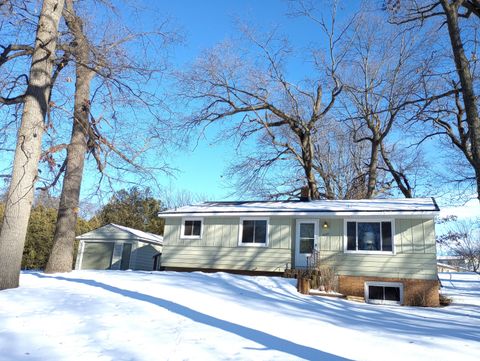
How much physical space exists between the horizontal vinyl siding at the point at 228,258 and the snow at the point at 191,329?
615 cm

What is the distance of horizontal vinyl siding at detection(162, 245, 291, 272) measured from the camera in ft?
48.2

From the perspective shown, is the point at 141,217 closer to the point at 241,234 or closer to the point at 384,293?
the point at 241,234

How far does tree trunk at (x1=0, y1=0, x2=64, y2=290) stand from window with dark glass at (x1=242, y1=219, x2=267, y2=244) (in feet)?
29.8

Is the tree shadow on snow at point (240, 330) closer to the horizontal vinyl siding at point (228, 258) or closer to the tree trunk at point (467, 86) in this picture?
the tree trunk at point (467, 86)

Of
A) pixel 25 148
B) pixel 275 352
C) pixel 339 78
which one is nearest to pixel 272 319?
pixel 275 352

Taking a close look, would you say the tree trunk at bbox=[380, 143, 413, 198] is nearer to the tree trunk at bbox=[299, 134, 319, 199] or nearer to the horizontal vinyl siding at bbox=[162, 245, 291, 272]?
the tree trunk at bbox=[299, 134, 319, 199]

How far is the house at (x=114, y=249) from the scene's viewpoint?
21.3 m

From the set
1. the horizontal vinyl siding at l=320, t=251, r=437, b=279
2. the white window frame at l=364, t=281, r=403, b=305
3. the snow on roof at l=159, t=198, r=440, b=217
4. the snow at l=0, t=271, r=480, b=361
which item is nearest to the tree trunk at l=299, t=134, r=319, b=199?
the snow on roof at l=159, t=198, r=440, b=217

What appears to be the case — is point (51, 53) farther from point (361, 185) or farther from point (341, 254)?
point (361, 185)

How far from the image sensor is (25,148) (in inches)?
285

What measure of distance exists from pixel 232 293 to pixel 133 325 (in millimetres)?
3679

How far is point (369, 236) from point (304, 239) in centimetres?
231

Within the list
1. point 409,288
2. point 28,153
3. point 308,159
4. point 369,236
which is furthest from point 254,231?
point 28,153

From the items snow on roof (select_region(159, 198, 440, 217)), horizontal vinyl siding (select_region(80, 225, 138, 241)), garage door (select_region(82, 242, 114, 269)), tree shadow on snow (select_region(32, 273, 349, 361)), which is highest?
snow on roof (select_region(159, 198, 440, 217))
